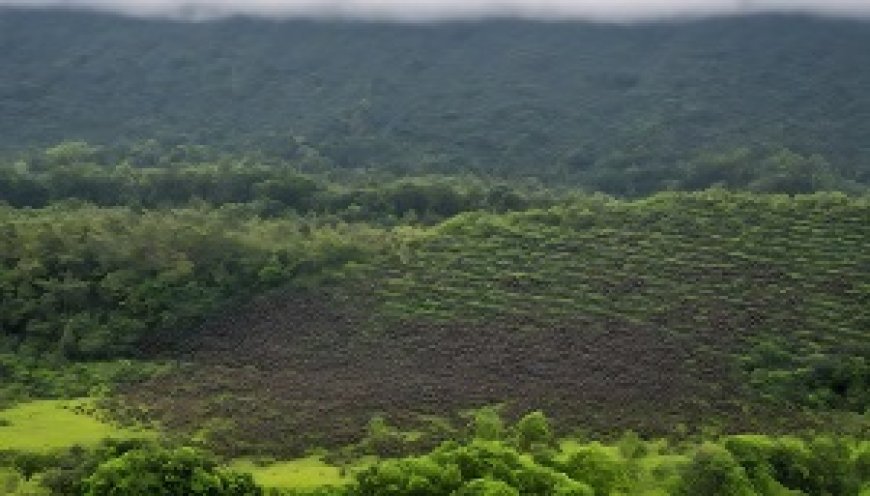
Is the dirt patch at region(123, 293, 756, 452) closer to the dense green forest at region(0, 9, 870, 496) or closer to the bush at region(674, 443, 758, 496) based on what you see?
the dense green forest at region(0, 9, 870, 496)

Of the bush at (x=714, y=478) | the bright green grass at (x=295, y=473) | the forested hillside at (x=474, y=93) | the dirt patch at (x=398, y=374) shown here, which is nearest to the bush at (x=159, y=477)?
the bright green grass at (x=295, y=473)

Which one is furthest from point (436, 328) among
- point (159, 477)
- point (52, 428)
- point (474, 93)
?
point (474, 93)

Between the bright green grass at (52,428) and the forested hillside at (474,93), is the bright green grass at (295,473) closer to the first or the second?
the bright green grass at (52,428)

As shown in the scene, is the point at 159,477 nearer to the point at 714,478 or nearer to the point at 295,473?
the point at 295,473

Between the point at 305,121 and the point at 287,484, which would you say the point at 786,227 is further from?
the point at 305,121

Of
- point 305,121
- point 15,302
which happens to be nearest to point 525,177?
point 305,121

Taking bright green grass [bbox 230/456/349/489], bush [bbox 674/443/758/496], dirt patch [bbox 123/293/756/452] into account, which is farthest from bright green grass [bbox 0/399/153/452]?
bush [bbox 674/443/758/496]

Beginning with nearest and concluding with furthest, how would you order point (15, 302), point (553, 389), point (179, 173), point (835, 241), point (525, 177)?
point (553, 389), point (15, 302), point (835, 241), point (179, 173), point (525, 177)
